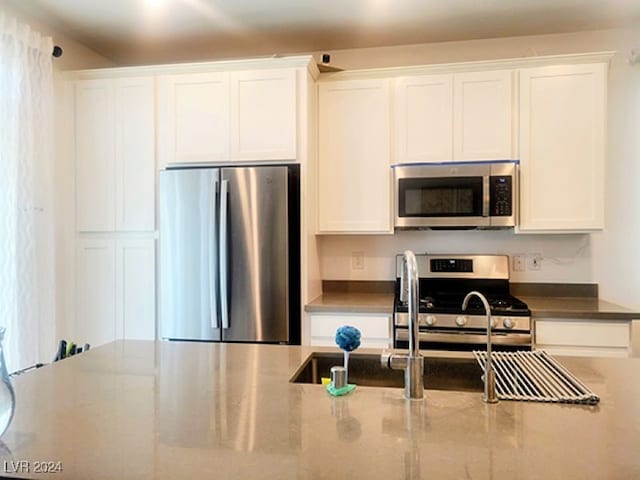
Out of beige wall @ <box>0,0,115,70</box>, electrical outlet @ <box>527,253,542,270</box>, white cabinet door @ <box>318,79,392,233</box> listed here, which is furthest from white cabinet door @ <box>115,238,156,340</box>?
electrical outlet @ <box>527,253,542,270</box>

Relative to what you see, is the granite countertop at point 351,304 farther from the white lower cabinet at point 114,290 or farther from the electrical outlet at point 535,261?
the white lower cabinet at point 114,290

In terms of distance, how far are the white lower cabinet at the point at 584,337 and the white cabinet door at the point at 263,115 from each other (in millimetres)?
1784

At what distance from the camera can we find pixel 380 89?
295cm

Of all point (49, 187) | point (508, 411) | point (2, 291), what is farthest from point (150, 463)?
point (49, 187)

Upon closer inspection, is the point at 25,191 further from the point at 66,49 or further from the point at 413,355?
the point at 413,355

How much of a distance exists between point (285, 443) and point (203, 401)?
0.33 m

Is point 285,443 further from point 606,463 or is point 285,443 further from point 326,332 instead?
point 326,332

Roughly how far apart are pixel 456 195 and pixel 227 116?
5.00 feet

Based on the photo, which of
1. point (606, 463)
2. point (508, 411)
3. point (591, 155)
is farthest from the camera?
point (591, 155)

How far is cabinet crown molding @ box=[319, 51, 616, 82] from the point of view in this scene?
273 centimetres

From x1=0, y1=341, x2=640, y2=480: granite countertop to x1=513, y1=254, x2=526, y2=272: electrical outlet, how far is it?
175cm

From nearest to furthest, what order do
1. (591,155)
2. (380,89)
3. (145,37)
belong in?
(591,155)
(380,89)
(145,37)

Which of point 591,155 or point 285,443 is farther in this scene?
point 591,155

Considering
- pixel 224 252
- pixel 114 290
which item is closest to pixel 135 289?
pixel 114 290
